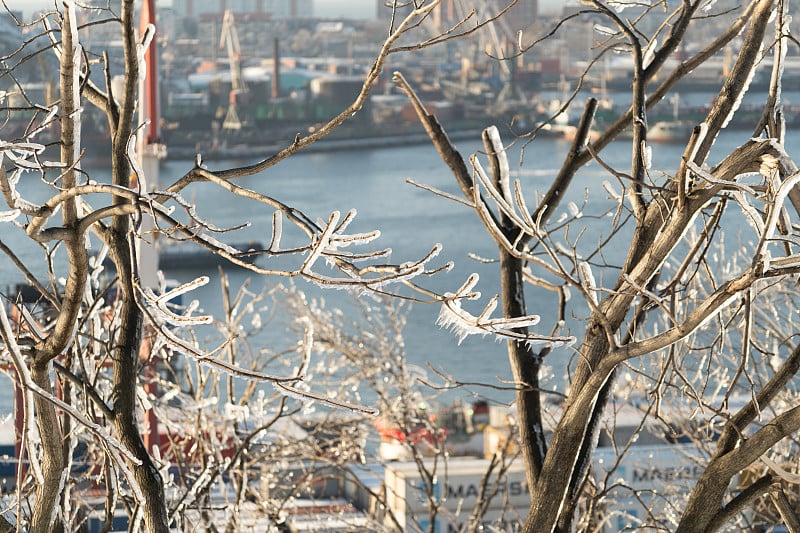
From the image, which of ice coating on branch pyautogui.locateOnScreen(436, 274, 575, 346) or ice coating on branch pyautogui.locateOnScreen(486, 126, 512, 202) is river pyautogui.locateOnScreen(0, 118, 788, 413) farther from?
ice coating on branch pyautogui.locateOnScreen(436, 274, 575, 346)

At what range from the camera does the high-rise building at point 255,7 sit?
23922 mm

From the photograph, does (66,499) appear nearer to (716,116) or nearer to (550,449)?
(550,449)

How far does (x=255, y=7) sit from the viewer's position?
80.2 feet

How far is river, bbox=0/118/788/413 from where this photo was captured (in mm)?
12477

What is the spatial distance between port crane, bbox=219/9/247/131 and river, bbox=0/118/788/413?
0.71m

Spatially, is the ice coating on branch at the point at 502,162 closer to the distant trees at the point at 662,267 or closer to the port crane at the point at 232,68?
the distant trees at the point at 662,267

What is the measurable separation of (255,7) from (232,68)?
3428 millimetres

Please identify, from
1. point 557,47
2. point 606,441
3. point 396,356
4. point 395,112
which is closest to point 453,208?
point 395,112

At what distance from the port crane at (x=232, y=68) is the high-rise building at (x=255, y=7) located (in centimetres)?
69

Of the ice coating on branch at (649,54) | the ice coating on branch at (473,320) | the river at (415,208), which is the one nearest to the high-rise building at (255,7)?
the river at (415,208)

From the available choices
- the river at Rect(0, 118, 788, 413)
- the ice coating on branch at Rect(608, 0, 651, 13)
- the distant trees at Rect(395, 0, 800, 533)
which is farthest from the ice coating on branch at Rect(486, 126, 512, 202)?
the river at Rect(0, 118, 788, 413)

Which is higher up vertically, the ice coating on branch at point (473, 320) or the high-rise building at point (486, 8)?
the high-rise building at point (486, 8)

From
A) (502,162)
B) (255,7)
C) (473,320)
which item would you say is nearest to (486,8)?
(502,162)

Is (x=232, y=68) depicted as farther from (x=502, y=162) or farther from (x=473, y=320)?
(x=473, y=320)
